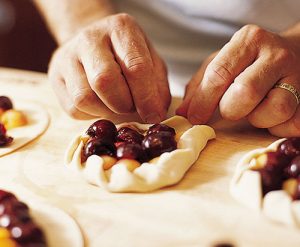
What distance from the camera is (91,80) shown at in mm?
1058

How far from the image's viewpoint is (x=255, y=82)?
3.29ft

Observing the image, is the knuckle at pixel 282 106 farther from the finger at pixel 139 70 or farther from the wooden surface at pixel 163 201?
the finger at pixel 139 70

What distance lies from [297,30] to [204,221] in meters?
0.57

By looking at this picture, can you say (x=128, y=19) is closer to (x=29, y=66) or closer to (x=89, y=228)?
(x=89, y=228)

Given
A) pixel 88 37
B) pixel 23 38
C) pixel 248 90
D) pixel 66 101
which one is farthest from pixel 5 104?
pixel 23 38

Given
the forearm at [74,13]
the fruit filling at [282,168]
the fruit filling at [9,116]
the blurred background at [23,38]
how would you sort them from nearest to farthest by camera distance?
the fruit filling at [282,168] → the fruit filling at [9,116] → the forearm at [74,13] → the blurred background at [23,38]

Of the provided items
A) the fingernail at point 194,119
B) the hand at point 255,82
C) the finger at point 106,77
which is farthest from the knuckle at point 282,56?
the finger at point 106,77

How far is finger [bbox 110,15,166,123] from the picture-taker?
3.49 feet

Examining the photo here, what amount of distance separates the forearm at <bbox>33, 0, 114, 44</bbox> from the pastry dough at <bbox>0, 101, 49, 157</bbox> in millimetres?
277

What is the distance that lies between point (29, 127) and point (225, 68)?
49 cm

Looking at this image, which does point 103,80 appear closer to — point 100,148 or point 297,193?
point 100,148

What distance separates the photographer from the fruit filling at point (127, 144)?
98cm

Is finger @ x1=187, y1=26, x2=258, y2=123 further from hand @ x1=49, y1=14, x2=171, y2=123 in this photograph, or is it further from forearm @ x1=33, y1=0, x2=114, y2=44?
forearm @ x1=33, y1=0, x2=114, y2=44

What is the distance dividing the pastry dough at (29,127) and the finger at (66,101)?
3.2 inches
